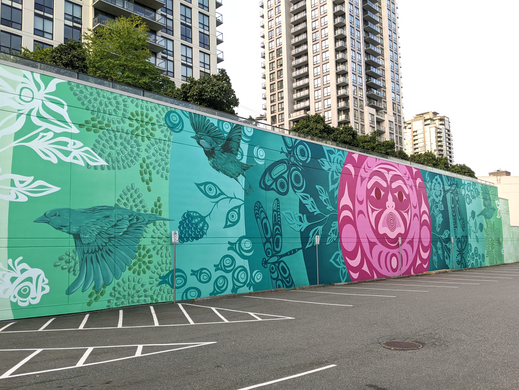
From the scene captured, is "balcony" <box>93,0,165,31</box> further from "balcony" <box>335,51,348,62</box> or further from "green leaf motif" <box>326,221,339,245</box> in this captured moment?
"balcony" <box>335,51,348,62</box>

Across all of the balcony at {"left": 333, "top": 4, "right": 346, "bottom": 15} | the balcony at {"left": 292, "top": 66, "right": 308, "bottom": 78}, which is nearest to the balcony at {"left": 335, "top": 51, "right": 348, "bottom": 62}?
the balcony at {"left": 292, "top": 66, "right": 308, "bottom": 78}

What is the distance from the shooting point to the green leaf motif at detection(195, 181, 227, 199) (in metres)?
18.6

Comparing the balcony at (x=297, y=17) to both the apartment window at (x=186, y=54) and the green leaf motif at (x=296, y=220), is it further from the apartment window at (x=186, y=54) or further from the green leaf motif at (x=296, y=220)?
the green leaf motif at (x=296, y=220)

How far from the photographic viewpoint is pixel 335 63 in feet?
282

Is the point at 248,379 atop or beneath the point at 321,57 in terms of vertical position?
beneath

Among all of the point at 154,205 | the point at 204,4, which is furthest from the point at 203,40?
the point at 154,205

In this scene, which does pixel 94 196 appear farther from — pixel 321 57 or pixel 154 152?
pixel 321 57

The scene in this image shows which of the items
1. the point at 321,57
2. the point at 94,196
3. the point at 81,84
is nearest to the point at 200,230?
the point at 94,196

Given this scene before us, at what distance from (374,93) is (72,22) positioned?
6448cm

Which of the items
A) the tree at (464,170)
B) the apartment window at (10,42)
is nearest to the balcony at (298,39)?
the tree at (464,170)

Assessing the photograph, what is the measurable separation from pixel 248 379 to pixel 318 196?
18.6 m

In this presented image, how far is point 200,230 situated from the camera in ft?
60.0

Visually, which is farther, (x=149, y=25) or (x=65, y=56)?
(x=149, y=25)

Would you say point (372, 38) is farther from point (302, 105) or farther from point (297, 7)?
point (302, 105)
